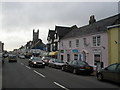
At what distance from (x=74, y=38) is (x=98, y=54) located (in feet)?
26.5

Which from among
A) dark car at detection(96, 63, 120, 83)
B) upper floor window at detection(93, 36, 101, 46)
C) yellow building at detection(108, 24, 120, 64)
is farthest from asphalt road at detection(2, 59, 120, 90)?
upper floor window at detection(93, 36, 101, 46)

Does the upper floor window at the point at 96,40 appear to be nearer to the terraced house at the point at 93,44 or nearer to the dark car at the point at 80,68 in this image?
the terraced house at the point at 93,44

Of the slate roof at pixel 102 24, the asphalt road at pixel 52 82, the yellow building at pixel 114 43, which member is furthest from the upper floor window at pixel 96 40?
the asphalt road at pixel 52 82

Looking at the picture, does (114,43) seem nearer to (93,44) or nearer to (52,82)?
(93,44)

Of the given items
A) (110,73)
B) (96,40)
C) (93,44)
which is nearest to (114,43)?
(96,40)

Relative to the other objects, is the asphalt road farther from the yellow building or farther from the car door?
the yellow building

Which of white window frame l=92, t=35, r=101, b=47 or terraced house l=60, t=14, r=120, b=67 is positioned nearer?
terraced house l=60, t=14, r=120, b=67

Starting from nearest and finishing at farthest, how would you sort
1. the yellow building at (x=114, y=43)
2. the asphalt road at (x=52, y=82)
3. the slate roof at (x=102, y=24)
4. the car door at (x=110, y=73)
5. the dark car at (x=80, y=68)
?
the asphalt road at (x=52, y=82) < the car door at (x=110, y=73) < the dark car at (x=80, y=68) < the yellow building at (x=114, y=43) < the slate roof at (x=102, y=24)

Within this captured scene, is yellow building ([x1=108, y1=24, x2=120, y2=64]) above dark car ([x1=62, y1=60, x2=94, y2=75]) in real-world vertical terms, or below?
above

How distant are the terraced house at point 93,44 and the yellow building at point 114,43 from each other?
0.62 meters

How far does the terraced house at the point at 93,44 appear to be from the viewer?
22562 millimetres

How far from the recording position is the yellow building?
20236 mm

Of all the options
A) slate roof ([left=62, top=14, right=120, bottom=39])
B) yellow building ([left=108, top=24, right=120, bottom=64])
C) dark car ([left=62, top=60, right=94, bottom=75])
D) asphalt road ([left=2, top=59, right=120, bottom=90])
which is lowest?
asphalt road ([left=2, top=59, right=120, bottom=90])

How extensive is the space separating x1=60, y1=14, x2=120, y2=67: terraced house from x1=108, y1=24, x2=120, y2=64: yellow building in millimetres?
617
